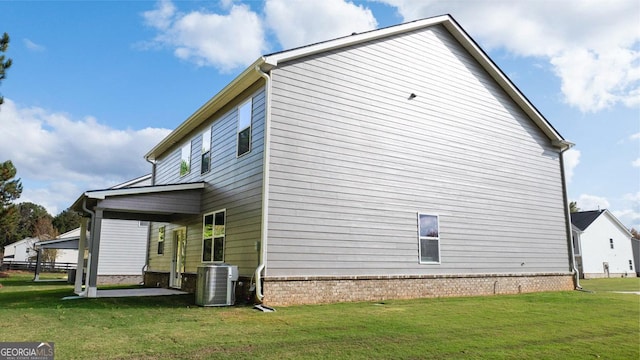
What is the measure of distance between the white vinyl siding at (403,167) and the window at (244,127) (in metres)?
1.32

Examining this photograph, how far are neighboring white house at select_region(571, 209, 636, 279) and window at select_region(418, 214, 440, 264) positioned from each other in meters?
26.9

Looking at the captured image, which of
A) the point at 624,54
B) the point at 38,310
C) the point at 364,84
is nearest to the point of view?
the point at 38,310

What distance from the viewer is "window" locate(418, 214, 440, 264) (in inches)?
468

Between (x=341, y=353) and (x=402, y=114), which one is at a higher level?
(x=402, y=114)

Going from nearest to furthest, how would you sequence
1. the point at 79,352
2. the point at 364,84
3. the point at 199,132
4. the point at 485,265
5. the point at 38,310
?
the point at 79,352
the point at 38,310
the point at 364,84
the point at 485,265
the point at 199,132

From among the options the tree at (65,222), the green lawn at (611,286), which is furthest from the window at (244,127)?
the tree at (65,222)

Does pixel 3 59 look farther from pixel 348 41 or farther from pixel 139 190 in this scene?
pixel 348 41

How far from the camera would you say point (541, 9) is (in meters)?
11.1

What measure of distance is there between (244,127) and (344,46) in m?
3.41

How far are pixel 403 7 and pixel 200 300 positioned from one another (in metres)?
10.1

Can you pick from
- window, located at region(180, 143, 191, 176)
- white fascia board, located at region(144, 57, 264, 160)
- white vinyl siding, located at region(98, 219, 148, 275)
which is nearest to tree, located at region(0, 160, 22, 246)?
white vinyl siding, located at region(98, 219, 148, 275)

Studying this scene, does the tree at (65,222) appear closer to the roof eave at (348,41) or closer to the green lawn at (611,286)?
the roof eave at (348,41)

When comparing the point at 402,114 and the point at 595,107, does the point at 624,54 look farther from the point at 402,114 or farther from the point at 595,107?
the point at 402,114

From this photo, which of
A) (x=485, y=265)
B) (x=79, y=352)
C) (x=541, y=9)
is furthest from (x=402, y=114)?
(x=79, y=352)
